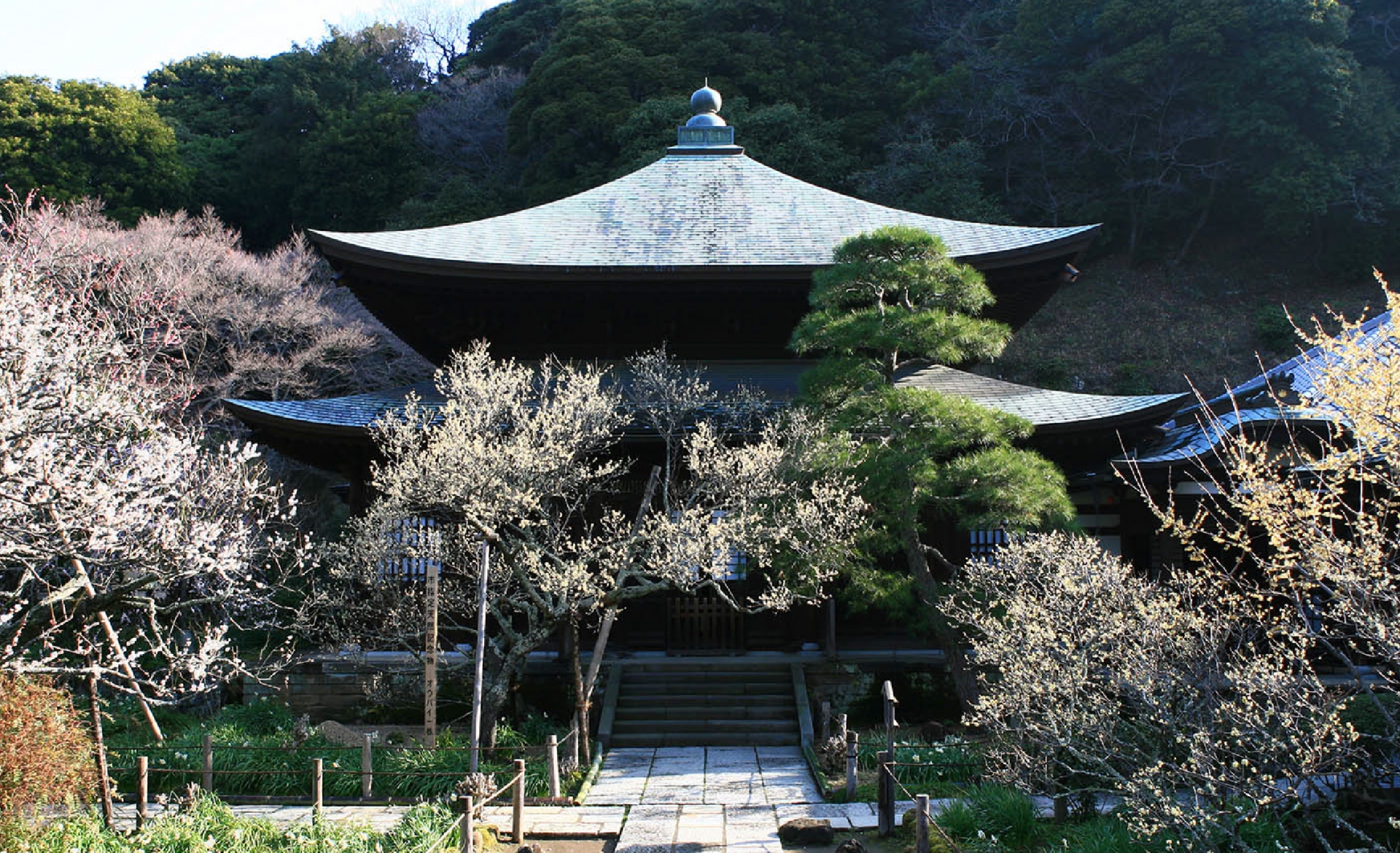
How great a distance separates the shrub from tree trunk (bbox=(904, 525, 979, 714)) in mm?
8432

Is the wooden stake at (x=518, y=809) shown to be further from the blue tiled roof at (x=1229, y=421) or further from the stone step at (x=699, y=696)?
the blue tiled roof at (x=1229, y=421)

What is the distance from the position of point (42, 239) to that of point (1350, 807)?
20.6 metres

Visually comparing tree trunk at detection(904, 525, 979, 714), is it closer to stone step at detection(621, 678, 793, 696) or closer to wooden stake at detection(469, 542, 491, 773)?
stone step at detection(621, 678, 793, 696)

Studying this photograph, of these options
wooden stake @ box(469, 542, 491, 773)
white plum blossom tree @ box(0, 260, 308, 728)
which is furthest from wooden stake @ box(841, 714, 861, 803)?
white plum blossom tree @ box(0, 260, 308, 728)

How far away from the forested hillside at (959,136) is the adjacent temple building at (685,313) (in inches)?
648

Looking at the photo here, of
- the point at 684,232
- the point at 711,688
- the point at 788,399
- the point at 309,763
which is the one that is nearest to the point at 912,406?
the point at 788,399

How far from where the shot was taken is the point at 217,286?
77.6ft

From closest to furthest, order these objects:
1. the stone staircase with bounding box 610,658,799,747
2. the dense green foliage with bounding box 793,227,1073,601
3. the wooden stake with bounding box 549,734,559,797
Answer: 1. the wooden stake with bounding box 549,734,559,797
2. the dense green foliage with bounding box 793,227,1073,601
3. the stone staircase with bounding box 610,658,799,747

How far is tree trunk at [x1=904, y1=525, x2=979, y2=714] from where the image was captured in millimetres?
12008

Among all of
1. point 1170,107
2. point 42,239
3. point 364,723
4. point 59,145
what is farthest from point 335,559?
point 1170,107

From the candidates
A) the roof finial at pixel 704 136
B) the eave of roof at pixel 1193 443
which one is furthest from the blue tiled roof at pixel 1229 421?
the roof finial at pixel 704 136

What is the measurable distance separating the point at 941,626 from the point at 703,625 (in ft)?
13.7

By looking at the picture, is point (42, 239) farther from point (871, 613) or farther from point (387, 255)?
point (871, 613)

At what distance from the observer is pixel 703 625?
15109 millimetres
